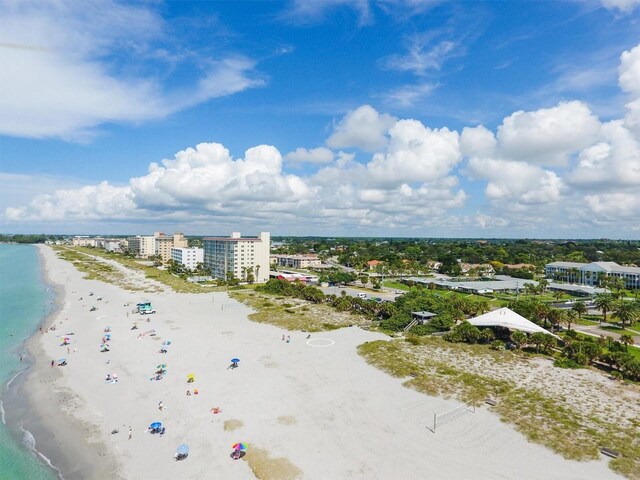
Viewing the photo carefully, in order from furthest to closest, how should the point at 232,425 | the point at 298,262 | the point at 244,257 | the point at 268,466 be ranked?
1. the point at 298,262
2. the point at 244,257
3. the point at 232,425
4. the point at 268,466

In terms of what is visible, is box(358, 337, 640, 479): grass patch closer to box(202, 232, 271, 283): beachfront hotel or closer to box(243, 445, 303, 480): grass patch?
box(243, 445, 303, 480): grass patch

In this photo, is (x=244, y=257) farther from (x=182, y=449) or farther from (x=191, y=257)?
(x=182, y=449)

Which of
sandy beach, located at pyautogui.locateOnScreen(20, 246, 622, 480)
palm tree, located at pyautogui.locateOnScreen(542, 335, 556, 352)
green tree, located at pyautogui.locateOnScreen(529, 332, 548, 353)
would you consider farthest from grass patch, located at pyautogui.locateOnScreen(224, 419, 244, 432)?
palm tree, located at pyautogui.locateOnScreen(542, 335, 556, 352)

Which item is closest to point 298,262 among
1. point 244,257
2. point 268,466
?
point 244,257

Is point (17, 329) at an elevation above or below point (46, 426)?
below

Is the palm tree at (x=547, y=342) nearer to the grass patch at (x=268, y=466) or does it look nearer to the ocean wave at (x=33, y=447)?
the grass patch at (x=268, y=466)

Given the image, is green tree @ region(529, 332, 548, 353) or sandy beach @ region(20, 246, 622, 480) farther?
green tree @ region(529, 332, 548, 353)
